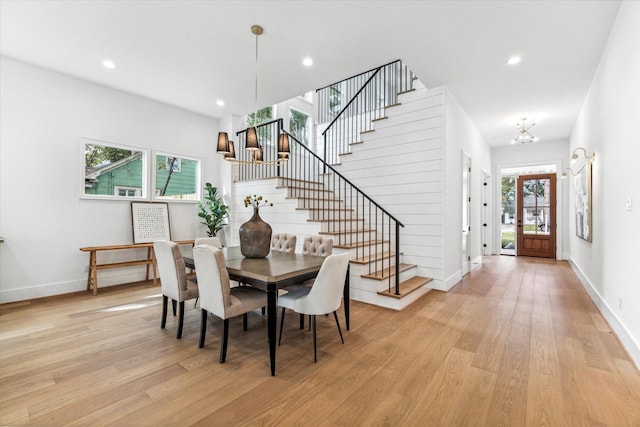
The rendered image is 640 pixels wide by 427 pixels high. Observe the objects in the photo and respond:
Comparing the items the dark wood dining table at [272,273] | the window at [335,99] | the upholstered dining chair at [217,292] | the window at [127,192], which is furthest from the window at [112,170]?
the window at [335,99]

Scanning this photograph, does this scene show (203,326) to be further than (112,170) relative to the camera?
No

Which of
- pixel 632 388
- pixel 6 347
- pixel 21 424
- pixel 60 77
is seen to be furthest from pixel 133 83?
pixel 632 388

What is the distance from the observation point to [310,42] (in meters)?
3.49

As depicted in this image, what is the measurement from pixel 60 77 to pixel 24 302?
3.27 metres

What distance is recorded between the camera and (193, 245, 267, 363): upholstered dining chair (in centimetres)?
233

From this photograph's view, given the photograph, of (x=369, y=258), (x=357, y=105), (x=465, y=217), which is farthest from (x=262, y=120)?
(x=465, y=217)

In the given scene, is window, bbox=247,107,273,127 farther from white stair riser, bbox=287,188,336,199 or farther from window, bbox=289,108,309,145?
white stair riser, bbox=287,188,336,199

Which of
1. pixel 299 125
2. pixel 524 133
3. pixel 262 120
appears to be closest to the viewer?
pixel 524 133

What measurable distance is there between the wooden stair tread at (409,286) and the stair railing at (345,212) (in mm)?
78

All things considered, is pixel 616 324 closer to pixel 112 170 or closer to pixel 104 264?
pixel 104 264

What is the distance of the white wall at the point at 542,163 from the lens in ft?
24.8

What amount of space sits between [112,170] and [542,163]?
1001cm

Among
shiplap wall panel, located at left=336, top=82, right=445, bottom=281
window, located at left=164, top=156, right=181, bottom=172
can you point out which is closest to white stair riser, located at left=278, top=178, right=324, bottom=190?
shiplap wall panel, located at left=336, top=82, right=445, bottom=281

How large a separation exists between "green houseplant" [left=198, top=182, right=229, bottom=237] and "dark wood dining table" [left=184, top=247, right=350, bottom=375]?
8.51 ft
